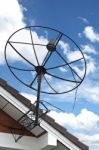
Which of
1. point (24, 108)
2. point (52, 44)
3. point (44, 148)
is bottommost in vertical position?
point (44, 148)

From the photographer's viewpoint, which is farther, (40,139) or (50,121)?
(40,139)

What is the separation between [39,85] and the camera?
10297mm

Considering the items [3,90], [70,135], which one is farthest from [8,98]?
[70,135]

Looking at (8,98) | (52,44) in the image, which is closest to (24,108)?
(8,98)

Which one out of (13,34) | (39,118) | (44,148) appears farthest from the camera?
(44,148)

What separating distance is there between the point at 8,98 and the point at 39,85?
1.55 metres

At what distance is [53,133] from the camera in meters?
11.4

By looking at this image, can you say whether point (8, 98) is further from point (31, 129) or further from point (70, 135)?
point (70, 135)

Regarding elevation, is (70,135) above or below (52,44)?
below

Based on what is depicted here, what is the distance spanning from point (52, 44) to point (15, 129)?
3.02 metres

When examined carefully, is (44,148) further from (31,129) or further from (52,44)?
(52,44)

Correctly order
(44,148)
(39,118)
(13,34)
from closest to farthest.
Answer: (13,34)
(39,118)
(44,148)

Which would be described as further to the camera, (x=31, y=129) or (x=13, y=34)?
(x=31, y=129)

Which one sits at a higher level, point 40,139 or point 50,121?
point 50,121
